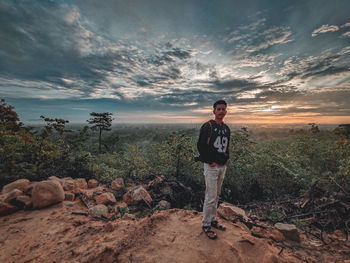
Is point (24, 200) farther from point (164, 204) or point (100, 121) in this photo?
point (100, 121)

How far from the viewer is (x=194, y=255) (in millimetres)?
2527

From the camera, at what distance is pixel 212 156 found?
2947 mm

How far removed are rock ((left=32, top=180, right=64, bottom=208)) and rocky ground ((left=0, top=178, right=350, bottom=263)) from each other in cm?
30

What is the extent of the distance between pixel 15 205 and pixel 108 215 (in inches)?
112

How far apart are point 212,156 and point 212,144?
0.82ft

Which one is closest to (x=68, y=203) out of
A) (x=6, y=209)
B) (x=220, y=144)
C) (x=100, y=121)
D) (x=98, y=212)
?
(x=98, y=212)

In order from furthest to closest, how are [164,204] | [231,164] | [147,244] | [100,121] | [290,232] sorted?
[100,121], [231,164], [164,204], [290,232], [147,244]

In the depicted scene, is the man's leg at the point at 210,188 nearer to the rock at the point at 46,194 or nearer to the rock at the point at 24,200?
the rock at the point at 46,194

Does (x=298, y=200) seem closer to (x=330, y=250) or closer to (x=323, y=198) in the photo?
(x=323, y=198)

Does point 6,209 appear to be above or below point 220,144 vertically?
below

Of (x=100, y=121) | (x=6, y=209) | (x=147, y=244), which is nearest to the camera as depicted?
(x=147, y=244)

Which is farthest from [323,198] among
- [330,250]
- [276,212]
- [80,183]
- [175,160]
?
[80,183]

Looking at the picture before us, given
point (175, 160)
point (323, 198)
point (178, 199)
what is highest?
point (175, 160)

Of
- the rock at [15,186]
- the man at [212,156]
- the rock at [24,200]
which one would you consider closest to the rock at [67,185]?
the rock at [15,186]
